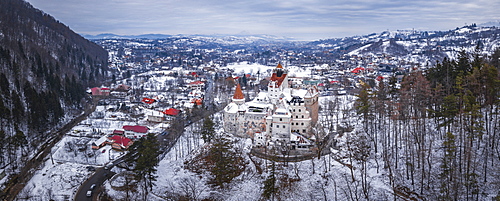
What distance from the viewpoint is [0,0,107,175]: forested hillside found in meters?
35.0

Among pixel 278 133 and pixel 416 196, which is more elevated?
pixel 278 133

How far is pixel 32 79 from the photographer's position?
51438mm

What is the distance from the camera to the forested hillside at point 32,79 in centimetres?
3497

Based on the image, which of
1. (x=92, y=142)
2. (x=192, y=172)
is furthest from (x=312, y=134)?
(x=92, y=142)

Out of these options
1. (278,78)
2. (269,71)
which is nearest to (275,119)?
(278,78)

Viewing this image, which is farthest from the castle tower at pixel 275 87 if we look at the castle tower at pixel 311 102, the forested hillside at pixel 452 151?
the forested hillside at pixel 452 151

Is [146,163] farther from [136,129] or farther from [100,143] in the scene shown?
[136,129]

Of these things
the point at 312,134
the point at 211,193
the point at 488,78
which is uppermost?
the point at 488,78

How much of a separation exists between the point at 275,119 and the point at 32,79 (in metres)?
43.4

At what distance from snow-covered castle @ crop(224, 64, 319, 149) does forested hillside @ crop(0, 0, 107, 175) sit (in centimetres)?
2201

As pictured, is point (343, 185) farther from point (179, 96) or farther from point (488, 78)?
point (179, 96)

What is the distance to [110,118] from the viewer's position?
162ft

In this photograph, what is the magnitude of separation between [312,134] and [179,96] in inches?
1609

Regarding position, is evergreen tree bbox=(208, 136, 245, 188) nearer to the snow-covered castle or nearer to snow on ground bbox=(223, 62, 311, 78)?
the snow-covered castle
